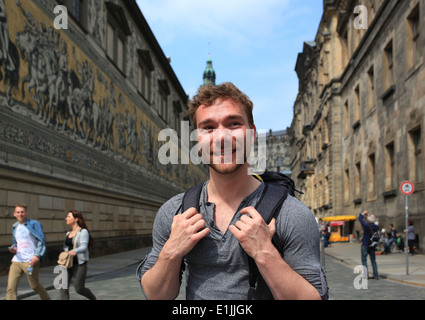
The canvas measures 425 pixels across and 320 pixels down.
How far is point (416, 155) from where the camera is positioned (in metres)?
19.0

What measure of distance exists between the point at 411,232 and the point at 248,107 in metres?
18.3

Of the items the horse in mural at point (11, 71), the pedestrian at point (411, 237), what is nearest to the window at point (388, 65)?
the pedestrian at point (411, 237)

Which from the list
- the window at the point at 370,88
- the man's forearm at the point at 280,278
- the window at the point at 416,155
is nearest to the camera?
the man's forearm at the point at 280,278

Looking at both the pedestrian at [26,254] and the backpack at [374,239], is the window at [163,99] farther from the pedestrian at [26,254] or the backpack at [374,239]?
the pedestrian at [26,254]

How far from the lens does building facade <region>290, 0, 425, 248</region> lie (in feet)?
62.3

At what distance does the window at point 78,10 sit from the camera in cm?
1735

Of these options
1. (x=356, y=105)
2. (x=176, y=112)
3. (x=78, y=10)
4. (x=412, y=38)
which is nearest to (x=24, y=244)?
(x=78, y=10)

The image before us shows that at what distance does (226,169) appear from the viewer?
1801 mm

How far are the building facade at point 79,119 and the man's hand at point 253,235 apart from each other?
38.3 ft

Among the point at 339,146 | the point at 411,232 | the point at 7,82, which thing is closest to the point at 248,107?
the point at 7,82

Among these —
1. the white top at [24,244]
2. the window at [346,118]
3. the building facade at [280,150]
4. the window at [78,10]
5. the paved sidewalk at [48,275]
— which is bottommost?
the paved sidewalk at [48,275]

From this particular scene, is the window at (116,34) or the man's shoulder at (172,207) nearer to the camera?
the man's shoulder at (172,207)
